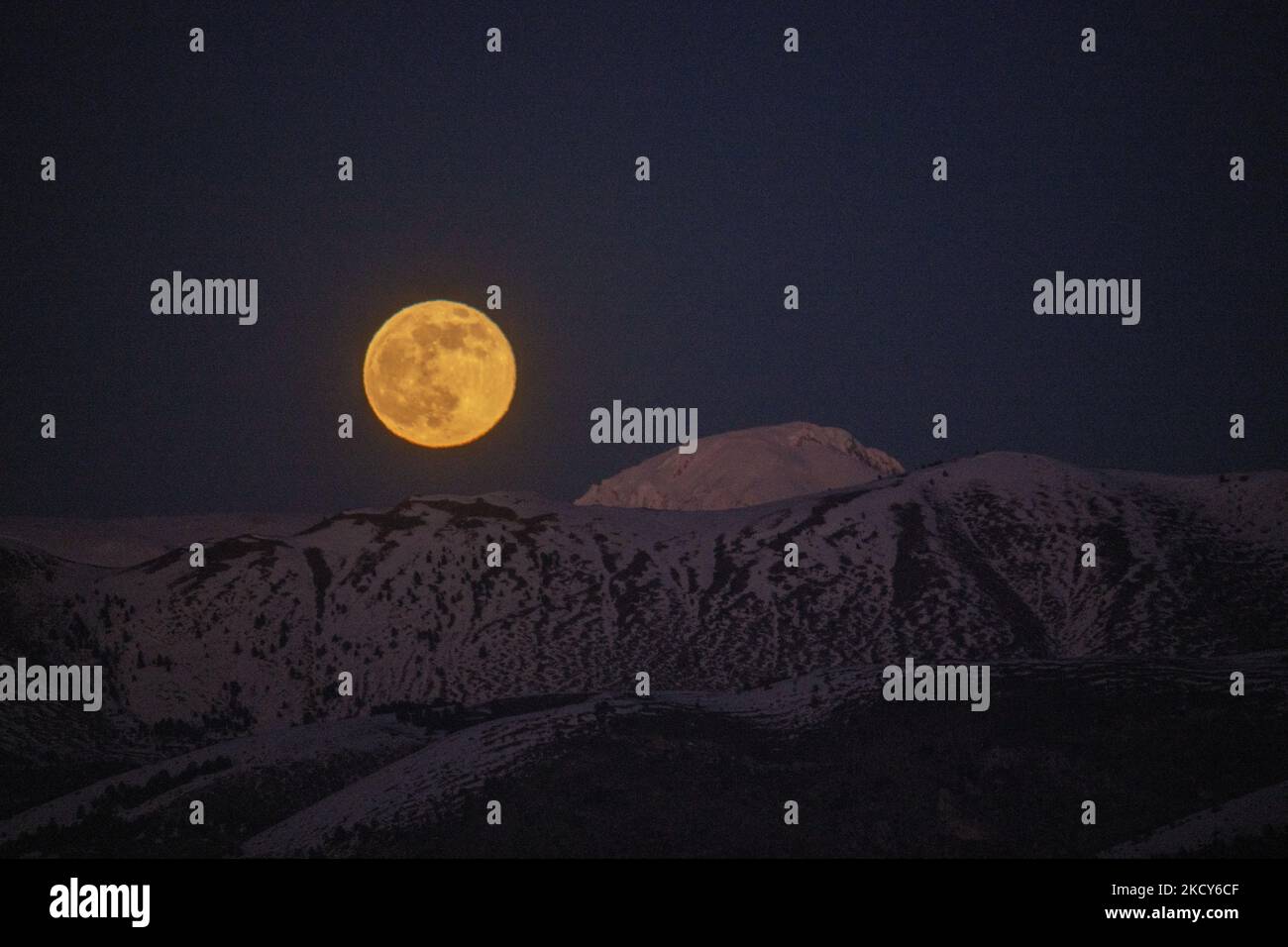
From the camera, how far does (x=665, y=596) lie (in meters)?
142

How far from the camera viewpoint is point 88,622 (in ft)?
450

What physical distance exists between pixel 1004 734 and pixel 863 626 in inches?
2414

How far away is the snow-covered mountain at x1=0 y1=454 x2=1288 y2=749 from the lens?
4904 inches

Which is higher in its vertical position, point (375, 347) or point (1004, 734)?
point (375, 347)

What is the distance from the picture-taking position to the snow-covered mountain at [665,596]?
4904 inches

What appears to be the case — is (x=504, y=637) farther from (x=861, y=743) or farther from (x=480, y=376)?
(x=861, y=743)

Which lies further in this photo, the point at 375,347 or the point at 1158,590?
the point at 1158,590

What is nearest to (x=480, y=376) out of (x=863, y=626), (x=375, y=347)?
(x=375, y=347)

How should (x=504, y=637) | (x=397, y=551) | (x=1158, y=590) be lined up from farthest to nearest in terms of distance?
1. (x=397, y=551)
2. (x=504, y=637)
3. (x=1158, y=590)
